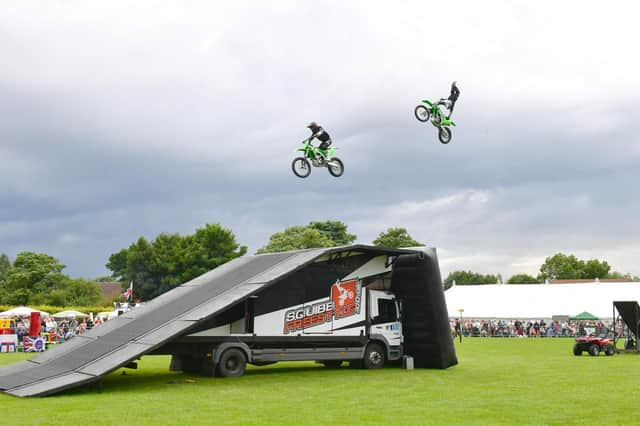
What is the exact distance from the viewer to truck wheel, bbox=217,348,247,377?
1875cm

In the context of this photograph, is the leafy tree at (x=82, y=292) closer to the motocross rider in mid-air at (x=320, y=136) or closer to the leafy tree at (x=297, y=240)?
the leafy tree at (x=297, y=240)

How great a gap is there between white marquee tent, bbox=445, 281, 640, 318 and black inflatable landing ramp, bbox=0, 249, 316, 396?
45358mm

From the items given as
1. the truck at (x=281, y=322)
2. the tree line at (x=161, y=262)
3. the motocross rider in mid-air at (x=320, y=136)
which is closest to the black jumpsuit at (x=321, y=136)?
the motocross rider in mid-air at (x=320, y=136)

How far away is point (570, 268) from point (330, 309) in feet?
387

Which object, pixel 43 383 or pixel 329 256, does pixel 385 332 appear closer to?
pixel 329 256

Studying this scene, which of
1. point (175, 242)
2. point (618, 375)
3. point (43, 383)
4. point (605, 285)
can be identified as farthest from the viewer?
point (175, 242)

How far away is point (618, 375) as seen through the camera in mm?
20328

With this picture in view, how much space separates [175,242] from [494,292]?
39015 millimetres

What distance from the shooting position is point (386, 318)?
22.5 m

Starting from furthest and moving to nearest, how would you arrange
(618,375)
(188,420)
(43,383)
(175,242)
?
1. (175,242)
2. (618,375)
3. (43,383)
4. (188,420)

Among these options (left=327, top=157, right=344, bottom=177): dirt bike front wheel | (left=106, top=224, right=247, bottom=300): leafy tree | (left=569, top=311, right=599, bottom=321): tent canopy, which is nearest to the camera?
(left=327, top=157, right=344, bottom=177): dirt bike front wheel

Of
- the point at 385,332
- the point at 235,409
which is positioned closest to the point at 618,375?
the point at 385,332

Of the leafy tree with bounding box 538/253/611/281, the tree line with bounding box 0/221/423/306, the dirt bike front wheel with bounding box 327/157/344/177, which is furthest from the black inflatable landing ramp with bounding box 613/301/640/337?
the leafy tree with bounding box 538/253/611/281

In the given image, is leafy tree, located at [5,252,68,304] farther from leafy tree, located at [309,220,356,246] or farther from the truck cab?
the truck cab
